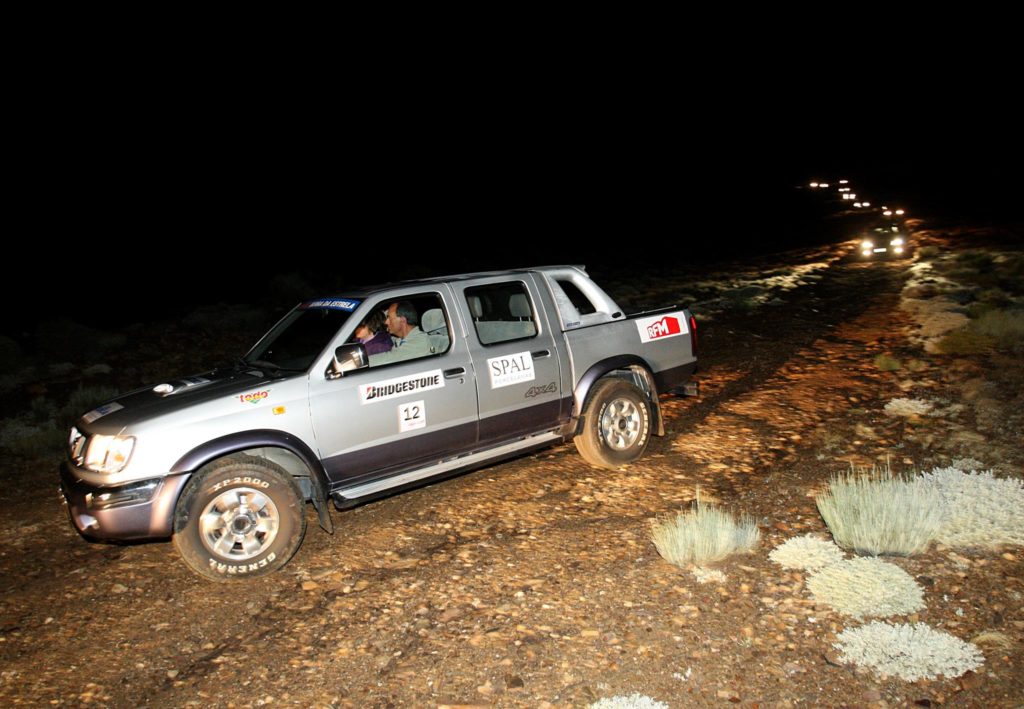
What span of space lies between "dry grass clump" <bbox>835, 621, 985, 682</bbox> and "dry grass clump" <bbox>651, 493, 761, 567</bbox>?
0.97 m

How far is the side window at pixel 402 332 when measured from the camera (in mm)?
5496

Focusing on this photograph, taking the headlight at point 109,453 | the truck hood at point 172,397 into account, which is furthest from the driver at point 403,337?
the headlight at point 109,453

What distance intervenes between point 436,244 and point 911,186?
37.5 metres

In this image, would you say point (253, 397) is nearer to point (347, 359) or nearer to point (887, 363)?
point (347, 359)

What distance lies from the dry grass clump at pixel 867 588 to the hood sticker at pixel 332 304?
3.62 m

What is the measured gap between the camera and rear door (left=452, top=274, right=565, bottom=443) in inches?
222

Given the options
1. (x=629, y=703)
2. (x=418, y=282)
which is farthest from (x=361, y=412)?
(x=629, y=703)

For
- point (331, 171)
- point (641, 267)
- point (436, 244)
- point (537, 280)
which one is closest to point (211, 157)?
point (331, 171)

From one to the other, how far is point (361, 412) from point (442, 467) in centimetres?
80

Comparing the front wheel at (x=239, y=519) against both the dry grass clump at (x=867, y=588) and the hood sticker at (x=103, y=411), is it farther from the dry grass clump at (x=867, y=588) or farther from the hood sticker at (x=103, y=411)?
the dry grass clump at (x=867, y=588)

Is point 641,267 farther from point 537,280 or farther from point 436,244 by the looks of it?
point 537,280

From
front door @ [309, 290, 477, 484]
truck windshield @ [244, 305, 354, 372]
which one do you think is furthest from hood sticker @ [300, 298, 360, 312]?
front door @ [309, 290, 477, 484]

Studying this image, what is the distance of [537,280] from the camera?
614 cm

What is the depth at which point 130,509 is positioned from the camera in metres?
4.34
